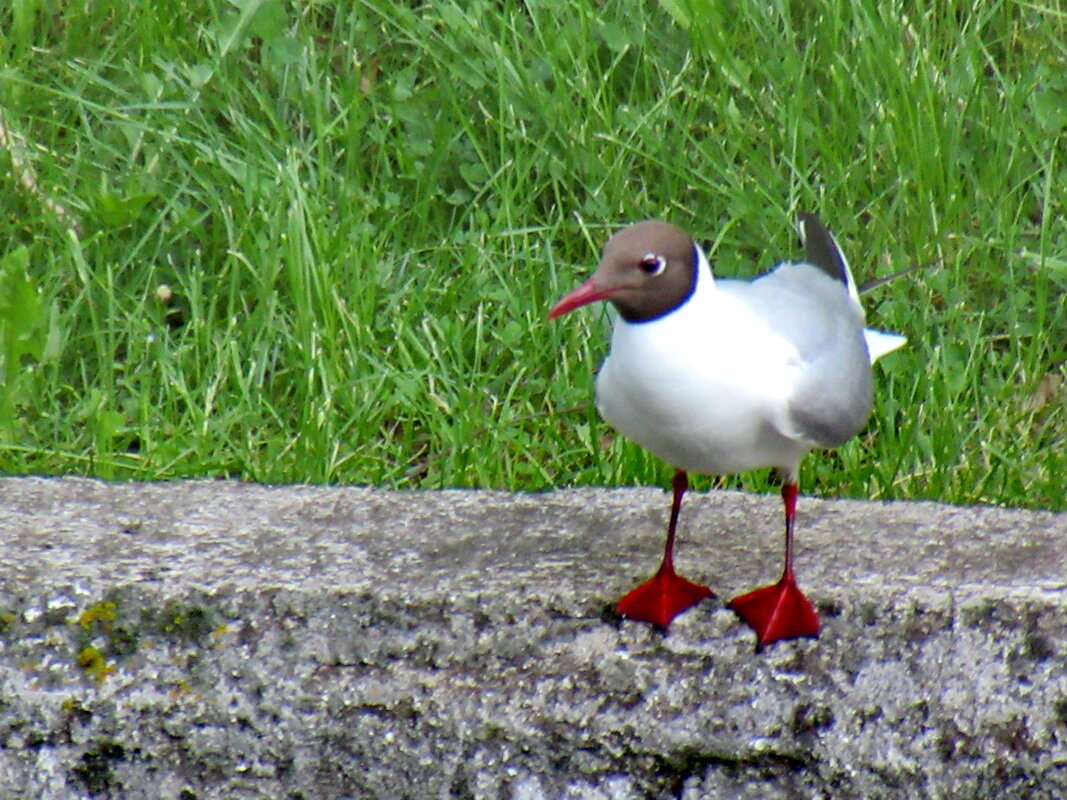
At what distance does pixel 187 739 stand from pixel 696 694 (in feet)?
2.50

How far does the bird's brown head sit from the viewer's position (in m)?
2.07

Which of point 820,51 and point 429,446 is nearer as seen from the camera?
point 429,446

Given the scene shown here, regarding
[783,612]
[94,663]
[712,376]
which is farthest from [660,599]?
[94,663]

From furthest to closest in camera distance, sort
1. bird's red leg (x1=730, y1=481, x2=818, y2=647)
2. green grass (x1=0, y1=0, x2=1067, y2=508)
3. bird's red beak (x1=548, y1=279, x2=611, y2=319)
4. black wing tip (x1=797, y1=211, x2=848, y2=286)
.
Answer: green grass (x1=0, y1=0, x2=1067, y2=508) → black wing tip (x1=797, y1=211, x2=848, y2=286) → bird's red leg (x1=730, y1=481, x2=818, y2=647) → bird's red beak (x1=548, y1=279, x2=611, y2=319)

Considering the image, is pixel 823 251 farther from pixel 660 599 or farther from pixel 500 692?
pixel 500 692

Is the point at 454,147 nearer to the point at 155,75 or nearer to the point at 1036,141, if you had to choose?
the point at 155,75

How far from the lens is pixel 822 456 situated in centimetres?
352

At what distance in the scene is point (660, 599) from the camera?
2.32 m

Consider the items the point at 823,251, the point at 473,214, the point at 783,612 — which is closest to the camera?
the point at 783,612

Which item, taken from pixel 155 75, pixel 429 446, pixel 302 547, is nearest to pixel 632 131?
pixel 429 446

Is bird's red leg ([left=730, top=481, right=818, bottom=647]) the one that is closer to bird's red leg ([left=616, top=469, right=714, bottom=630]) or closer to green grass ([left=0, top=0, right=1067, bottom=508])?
bird's red leg ([left=616, top=469, right=714, bottom=630])

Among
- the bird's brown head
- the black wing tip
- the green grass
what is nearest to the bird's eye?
the bird's brown head

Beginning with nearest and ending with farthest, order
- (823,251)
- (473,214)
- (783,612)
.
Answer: (783,612) → (823,251) → (473,214)

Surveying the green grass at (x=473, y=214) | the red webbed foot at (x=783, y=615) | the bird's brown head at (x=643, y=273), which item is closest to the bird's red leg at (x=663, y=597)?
the red webbed foot at (x=783, y=615)
